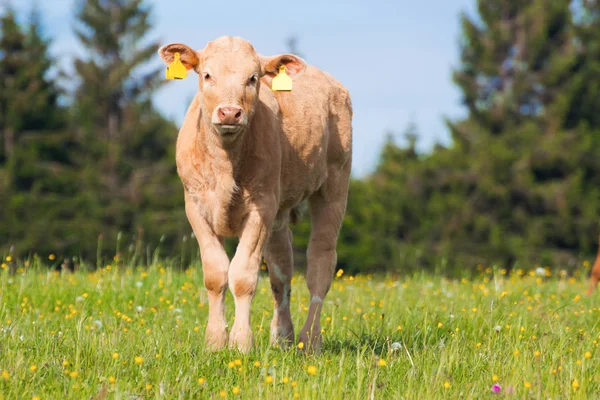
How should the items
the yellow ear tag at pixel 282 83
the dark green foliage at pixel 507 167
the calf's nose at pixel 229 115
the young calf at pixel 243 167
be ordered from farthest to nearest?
the dark green foliage at pixel 507 167, the yellow ear tag at pixel 282 83, the young calf at pixel 243 167, the calf's nose at pixel 229 115

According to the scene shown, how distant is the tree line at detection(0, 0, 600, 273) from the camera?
34.1m

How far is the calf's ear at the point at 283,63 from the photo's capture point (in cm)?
606

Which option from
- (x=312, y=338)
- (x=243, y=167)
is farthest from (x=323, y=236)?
(x=243, y=167)

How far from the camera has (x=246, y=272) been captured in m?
5.67

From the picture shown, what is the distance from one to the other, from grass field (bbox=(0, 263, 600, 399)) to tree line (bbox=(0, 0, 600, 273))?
24.5 m

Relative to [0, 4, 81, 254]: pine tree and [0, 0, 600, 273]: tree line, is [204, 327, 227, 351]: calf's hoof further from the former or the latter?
[0, 4, 81, 254]: pine tree

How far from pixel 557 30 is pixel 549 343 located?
35.8m

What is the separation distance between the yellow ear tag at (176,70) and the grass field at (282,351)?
179 cm

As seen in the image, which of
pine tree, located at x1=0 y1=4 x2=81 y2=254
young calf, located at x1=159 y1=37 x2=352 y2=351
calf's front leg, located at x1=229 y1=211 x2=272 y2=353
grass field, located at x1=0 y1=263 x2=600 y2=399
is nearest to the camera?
grass field, located at x1=0 y1=263 x2=600 y2=399

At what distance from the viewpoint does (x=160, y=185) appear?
3662 centimetres

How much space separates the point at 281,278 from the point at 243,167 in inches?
53.2

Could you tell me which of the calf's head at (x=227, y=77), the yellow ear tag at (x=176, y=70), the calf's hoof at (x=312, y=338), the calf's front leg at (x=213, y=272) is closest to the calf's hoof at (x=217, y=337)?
the calf's front leg at (x=213, y=272)

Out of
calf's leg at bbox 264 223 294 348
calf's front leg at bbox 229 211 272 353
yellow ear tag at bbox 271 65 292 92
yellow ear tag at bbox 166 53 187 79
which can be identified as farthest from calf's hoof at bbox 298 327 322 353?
yellow ear tag at bbox 166 53 187 79

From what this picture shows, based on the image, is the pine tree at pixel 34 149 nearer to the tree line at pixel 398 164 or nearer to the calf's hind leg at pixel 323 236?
the tree line at pixel 398 164
